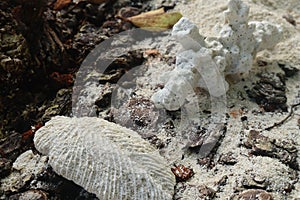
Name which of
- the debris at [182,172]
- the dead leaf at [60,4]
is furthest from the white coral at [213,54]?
the dead leaf at [60,4]

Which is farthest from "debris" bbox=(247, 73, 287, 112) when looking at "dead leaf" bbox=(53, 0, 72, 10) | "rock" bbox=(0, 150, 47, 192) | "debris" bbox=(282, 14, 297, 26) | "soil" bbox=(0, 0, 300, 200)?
"dead leaf" bbox=(53, 0, 72, 10)

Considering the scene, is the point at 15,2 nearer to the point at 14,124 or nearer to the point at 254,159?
the point at 14,124

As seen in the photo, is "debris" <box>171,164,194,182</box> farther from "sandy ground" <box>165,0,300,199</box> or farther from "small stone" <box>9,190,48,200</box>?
"small stone" <box>9,190,48,200</box>

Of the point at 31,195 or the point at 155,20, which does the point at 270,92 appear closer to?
the point at 155,20

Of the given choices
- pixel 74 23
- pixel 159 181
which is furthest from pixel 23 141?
pixel 74 23

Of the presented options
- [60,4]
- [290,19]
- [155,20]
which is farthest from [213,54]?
[60,4]

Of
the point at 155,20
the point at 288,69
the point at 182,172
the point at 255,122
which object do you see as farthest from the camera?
the point at 155,20
